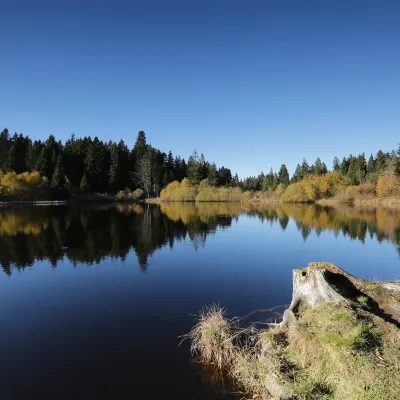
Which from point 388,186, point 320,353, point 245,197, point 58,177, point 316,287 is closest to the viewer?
point 320,353

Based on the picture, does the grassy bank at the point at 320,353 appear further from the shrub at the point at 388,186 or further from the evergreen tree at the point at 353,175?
the evergreen tree at the point at 353,175

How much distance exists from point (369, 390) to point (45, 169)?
85.2 metres

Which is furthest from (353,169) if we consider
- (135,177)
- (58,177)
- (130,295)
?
(130,295)

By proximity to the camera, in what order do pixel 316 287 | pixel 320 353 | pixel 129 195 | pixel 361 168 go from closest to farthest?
pixel 320 353 → pixel 316 287 → pixel 129 195 → pixel 361 168

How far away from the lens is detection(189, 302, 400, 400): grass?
5445 mm

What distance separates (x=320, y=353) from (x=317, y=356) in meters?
0.08

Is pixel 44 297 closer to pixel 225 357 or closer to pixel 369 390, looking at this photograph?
pixel 225 357

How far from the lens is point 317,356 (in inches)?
247

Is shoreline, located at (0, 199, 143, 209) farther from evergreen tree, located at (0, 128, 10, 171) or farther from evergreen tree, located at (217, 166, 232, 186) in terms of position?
evergreen tree, located at (217, 166, 232, 186)

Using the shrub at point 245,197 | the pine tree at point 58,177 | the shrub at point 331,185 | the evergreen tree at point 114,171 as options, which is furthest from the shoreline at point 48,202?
the shrub at point 331,185

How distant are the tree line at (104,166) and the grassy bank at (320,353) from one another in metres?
74.8

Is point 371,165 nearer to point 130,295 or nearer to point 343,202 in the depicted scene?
point 343,202

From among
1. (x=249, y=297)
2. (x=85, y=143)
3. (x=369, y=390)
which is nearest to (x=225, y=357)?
(x=369, y=390)

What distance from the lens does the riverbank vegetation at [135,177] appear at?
7525 cm
